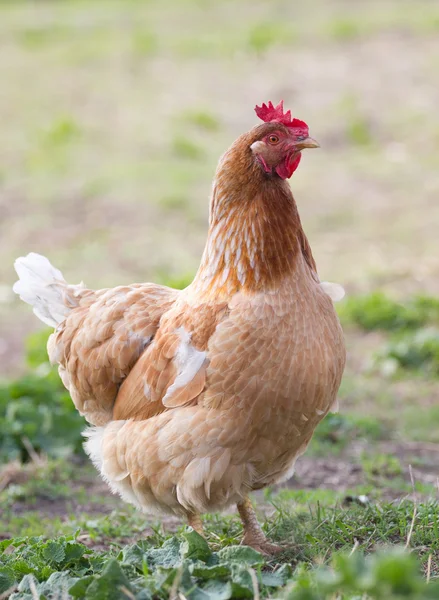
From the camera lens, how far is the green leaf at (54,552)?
133 inches

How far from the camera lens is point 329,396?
3.71 metres

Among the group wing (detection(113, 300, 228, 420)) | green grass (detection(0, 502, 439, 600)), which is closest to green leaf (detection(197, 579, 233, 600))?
green grass (detection(0, 502, 439, 600))

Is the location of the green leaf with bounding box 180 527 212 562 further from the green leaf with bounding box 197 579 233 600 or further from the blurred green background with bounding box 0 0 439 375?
the blurred green background with bounding box 0 0 439 375

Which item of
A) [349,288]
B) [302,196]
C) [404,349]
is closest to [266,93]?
[302,196]

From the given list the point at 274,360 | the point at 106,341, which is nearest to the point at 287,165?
the point at 274,360

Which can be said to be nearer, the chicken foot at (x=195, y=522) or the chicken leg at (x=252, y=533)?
the chicken leg at (x=252, y=533)

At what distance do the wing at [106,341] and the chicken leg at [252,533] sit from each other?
83 cm

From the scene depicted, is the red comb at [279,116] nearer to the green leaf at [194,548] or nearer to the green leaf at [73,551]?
the green leaf at [194,548]

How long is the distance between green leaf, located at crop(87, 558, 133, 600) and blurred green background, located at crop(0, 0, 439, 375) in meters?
4.49

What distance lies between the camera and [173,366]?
383 centimetres

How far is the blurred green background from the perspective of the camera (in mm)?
9180

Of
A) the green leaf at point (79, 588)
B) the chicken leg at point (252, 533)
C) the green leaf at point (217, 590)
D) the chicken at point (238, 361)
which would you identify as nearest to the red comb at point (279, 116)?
the chicken at point (238, 361)

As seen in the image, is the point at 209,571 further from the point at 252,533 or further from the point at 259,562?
the point at 252,533

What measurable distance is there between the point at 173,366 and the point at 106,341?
56cm
